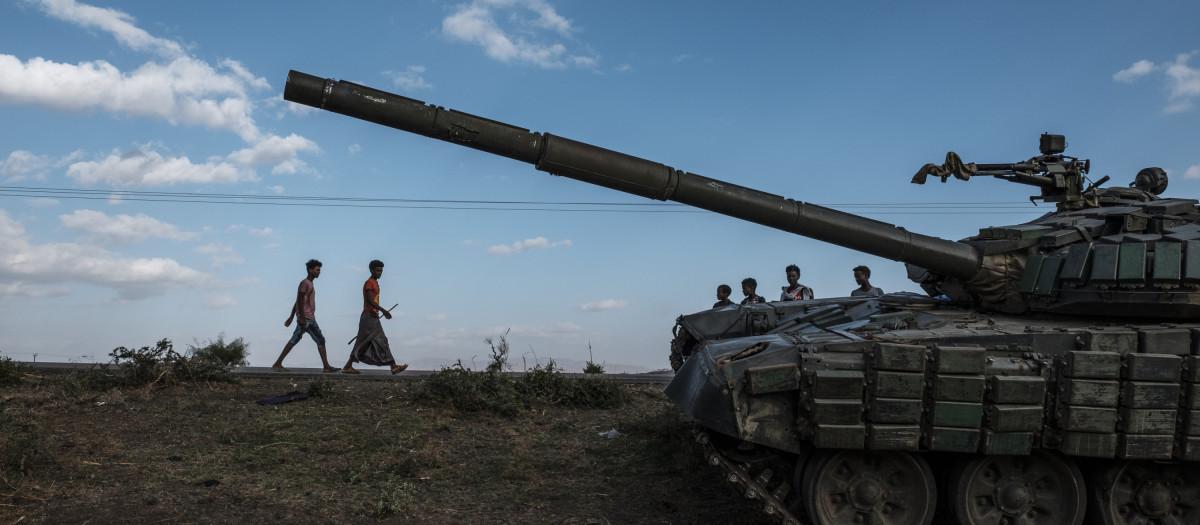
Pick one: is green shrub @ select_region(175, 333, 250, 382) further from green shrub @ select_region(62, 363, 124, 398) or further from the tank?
the tank

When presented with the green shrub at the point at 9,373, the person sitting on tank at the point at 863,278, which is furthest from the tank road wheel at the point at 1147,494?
the green shrub at the point at 9,373

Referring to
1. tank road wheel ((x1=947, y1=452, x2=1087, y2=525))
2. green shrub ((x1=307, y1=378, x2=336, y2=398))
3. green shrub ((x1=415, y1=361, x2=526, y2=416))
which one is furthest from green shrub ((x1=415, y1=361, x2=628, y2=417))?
tank road wheel ((x1=947, y1=452, x2=1087, y2=525))

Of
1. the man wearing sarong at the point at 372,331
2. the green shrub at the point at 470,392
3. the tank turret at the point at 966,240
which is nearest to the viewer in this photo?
the tank turret at the point at 966,240

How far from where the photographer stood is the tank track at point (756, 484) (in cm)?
613

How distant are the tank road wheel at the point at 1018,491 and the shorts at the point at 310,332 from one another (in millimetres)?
9163

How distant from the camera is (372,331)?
12648 millimetres

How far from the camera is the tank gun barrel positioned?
21.2 feet

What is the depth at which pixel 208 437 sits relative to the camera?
898 centimetres

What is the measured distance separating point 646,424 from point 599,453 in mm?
1046

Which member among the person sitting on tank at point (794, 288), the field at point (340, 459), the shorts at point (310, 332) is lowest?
the field at point (340, 459)

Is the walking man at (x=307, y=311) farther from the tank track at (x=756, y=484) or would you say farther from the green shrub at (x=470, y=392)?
the tank track at (x=756, y=484)

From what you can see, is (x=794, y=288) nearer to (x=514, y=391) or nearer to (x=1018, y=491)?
(x=514, y=391)

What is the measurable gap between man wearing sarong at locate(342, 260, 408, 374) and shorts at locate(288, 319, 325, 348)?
1.67 ft

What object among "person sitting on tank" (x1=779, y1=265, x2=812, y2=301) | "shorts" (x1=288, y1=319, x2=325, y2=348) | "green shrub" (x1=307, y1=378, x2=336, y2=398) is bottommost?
"green shrub" (x1=307, y1=378, x2=336, y2=398)
